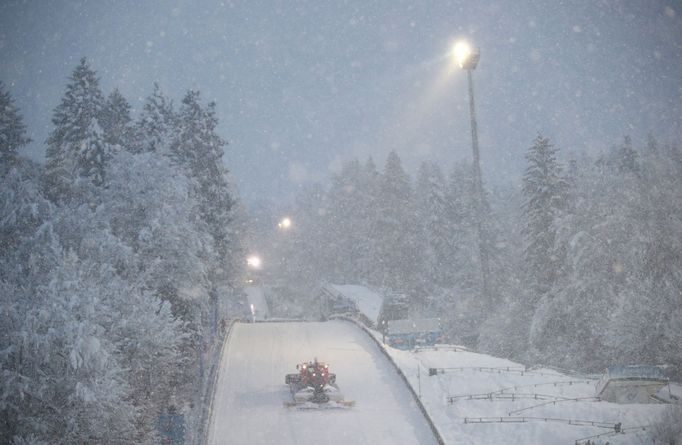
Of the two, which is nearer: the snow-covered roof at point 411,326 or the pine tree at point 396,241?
the snow-covered roof at point 411,326

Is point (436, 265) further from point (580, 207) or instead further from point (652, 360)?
point (652, 360)

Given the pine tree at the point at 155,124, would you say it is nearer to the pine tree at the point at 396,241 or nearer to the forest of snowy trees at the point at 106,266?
the forest of snowy trees at the point at 106,266

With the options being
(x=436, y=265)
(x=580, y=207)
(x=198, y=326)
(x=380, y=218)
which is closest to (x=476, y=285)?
(x=436, y=265)

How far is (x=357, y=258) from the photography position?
65.4m

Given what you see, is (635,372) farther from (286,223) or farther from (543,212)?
(286,223)

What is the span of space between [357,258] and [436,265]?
1102 cm

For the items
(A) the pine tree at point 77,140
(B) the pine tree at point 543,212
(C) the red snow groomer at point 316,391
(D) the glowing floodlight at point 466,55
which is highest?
(D) the glowing floodlight at point 466,55

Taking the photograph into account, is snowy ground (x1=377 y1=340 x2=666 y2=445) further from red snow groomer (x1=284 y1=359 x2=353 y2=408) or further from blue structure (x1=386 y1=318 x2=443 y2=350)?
blue structure (x1=386 y1=318 x2=443 y2=350)

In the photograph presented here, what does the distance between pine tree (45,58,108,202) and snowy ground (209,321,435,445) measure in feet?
46.3

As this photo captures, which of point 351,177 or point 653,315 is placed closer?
point 653,315

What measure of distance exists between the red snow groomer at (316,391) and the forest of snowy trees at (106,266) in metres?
4.12

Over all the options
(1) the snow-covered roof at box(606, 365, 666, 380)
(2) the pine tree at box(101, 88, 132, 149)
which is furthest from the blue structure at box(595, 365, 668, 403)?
(2) the pine tree at box(101, 88, 132, 149)

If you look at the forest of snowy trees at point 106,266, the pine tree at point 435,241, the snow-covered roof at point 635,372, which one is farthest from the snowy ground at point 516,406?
the pine tree at point 435,241

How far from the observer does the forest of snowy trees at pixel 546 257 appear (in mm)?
28844
